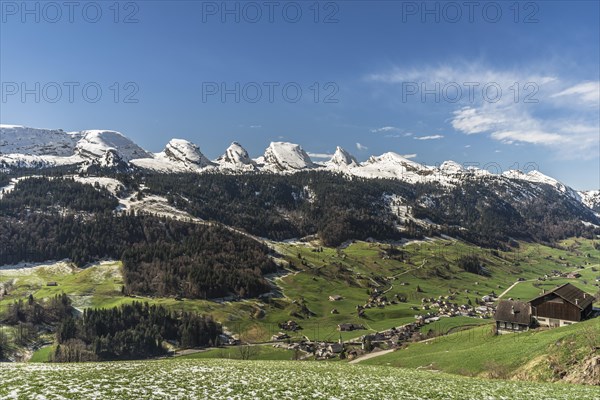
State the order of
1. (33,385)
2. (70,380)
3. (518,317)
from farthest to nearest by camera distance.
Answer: (518,317)
(70,380)
(33,385)

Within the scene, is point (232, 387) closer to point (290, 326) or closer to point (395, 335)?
point (395, 335)

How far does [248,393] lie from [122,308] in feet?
601

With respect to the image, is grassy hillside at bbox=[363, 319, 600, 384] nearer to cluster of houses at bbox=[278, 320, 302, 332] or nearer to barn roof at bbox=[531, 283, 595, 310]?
barn roof at bbox=[531, 283, 595, 310]

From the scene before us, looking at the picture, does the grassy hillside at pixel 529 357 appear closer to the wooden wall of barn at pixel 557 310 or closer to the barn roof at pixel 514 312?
the barn roof at pixel 514 312

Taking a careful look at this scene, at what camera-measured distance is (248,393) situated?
26156 mm

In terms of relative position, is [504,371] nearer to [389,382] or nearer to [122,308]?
[389,382]

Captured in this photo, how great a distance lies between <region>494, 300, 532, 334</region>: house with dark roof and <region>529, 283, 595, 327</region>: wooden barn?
6570mm

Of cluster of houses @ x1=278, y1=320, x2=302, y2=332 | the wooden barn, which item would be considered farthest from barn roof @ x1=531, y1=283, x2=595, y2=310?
cluster of houses @ x1=278, y1=320, x2=302, y2=332

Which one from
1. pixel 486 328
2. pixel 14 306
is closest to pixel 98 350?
pixel 14 306

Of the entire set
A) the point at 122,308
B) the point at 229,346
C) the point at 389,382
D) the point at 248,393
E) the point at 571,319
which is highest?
the point at 248,393

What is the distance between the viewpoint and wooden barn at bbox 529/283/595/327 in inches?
3777

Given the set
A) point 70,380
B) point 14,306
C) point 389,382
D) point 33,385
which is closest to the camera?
point 33,385

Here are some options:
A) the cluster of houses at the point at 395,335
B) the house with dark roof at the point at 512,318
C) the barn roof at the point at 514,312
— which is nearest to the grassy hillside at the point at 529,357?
the house with dark roof at the point at 512,318

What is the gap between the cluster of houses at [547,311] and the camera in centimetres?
9381
